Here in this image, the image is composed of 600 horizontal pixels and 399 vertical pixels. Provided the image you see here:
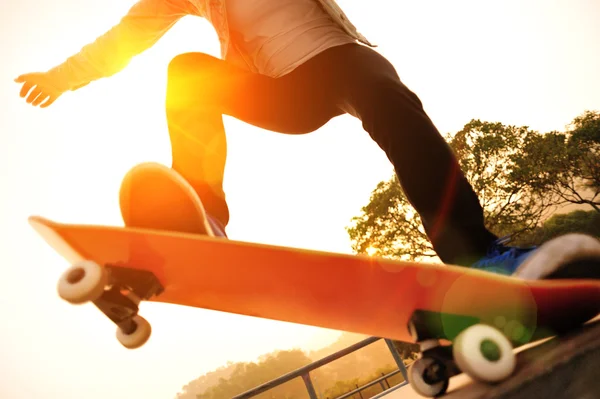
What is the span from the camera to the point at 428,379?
46.1 inches

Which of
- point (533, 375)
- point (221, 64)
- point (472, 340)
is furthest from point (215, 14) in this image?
point (533, 375)

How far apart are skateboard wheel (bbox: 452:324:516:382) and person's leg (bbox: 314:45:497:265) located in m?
0.32

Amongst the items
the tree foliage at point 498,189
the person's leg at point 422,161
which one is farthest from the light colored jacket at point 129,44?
the tree foliage at point 498,189

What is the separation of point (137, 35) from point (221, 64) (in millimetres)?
681

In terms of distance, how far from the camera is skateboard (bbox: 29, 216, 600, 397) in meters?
0.94

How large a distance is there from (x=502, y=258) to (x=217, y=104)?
4.03 ft

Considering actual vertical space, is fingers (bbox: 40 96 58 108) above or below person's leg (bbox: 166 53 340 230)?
above

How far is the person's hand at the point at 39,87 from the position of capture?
5.57ft

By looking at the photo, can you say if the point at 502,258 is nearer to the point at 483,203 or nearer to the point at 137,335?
the point at 137,335

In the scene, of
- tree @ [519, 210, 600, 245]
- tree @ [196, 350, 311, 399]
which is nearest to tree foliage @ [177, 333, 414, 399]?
tree @ [196, 350, 311, 399]

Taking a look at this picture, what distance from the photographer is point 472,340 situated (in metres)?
0.91

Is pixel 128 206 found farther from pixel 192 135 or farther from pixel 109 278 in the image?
pixel 192 135

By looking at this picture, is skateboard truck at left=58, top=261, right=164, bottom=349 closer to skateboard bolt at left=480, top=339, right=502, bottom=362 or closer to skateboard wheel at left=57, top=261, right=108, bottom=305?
skateboard wheel at left=57, top=261, right=108, bottom=305

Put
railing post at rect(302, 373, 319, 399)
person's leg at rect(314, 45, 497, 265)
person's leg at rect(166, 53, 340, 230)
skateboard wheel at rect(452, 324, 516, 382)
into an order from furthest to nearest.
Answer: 1. railing post at rect(302, 373, 319, 399)
2. person's leg at rect(166, 53, 340, 230)
3. person's leg at rect(314, 45, 497, 265)
4. skateboard wheel at rect(452, 324, 516, 382)
